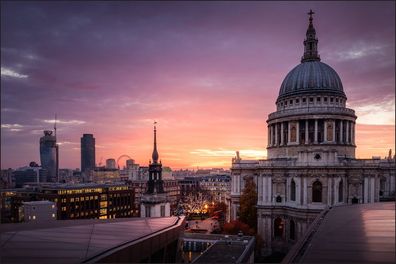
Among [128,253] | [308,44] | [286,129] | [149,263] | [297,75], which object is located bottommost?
[149,263]

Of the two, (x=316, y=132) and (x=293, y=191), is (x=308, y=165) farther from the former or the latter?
(x=316, y=132)

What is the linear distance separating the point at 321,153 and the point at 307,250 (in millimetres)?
49836

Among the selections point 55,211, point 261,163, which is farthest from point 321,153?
point 55,211

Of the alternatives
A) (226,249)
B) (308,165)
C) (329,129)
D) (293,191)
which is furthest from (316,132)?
(226,249)

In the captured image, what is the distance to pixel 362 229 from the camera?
1576cm

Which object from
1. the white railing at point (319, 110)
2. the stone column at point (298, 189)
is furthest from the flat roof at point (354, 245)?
the white railing at point (319, 110)

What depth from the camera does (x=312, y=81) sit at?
75500mm

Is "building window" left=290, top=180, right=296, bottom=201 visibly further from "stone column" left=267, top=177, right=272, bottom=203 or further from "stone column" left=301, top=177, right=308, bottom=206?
"stone column" left=267, top=177, right=272, bottom=203

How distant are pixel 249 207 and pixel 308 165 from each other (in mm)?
15956

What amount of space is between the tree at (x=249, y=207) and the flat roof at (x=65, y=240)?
52.3m

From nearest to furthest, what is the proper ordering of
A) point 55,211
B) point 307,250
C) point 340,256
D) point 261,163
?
point 340,256, point 307,250, point 261,163, point 55,211

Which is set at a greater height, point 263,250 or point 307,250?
point 307,250

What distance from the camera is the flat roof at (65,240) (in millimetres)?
11383

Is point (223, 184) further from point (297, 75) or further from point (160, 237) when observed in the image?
point (160, 237)
